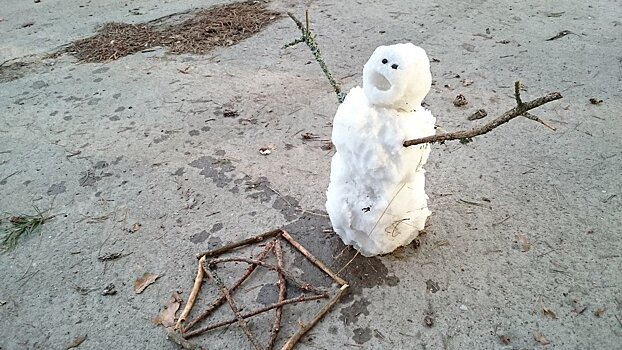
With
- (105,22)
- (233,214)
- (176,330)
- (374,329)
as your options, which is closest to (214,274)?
(176,330)

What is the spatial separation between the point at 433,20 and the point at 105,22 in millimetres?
2415

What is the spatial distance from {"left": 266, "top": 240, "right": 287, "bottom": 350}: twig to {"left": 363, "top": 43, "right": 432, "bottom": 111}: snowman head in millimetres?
665

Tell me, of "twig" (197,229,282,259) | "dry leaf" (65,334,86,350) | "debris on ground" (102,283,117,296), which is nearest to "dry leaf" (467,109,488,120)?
"twig" (197,229,282,259)

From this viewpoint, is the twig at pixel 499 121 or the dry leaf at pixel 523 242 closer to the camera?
the twig at pixel 499 121

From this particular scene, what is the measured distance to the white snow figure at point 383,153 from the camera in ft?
5.07

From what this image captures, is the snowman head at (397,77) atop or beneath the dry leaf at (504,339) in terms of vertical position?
atop

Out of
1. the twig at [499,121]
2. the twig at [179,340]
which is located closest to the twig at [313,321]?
the twig at [179,340]

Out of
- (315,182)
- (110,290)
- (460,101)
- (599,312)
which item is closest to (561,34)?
(460,101)

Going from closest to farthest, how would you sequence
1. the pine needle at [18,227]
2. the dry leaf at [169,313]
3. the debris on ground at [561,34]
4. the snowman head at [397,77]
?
the snowman head at [397,77] < the dry leaf at [169,313] < the pine needle at [18,227] < the debris on ground at [561,34]

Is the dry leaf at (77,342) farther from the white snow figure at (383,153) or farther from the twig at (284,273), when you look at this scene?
the white snow figure at (383,153)

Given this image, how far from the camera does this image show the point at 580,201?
2.07 m

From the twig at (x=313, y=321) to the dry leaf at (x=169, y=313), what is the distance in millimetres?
411

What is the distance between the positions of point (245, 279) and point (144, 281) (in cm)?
37

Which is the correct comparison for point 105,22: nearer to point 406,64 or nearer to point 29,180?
point 29,180
